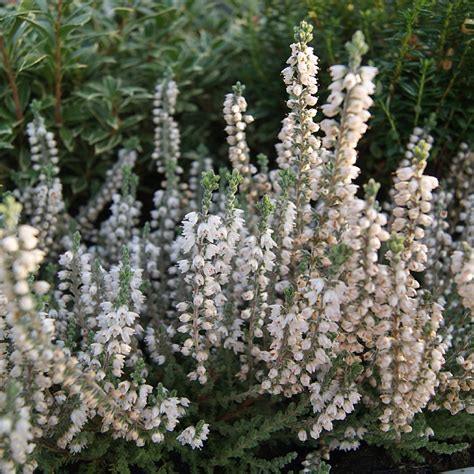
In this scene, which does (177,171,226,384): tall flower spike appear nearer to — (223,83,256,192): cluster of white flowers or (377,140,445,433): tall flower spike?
(223,83,256,192): cluster of white flowers

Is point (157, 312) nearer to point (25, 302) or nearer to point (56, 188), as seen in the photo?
point (56, 188)

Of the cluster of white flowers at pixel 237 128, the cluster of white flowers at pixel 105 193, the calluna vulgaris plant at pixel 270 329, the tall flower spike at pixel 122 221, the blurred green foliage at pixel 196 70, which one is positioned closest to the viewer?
the calluna vulgaris plant at pixel 270 329

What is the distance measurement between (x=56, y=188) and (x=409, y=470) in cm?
210

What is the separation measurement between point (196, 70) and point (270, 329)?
2266 mm

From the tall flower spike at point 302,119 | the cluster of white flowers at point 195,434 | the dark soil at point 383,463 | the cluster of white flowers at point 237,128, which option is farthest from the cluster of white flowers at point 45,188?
the dark soil at point 383,463

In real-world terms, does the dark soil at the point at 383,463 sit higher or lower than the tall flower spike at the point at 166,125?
lower

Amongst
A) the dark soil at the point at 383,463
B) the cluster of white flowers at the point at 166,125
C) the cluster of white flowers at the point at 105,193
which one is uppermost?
the cluster of white flowers at the point at 166,125

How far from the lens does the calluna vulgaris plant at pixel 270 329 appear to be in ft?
7.00

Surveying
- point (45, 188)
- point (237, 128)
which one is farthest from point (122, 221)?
point (237, 128)

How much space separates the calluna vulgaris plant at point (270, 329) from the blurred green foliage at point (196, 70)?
106 centimetres

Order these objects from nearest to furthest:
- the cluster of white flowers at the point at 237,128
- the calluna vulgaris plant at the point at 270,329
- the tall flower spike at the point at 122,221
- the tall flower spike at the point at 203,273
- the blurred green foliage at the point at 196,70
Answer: the calluna vulgaris plant at the point at 270,329 → the tall flower spike at the point at 203,273 → the cluster of white flowers at the point at 237,128 → the tall flower spike at the point at 122,221 → the blurred green foliage at the point at 196,70

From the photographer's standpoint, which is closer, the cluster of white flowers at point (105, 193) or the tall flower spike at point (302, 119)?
the tall flower spike at point (302, 119)

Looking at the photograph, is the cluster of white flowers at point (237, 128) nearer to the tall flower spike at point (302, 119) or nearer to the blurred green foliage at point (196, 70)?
the tall flower spike at point (302, 119)

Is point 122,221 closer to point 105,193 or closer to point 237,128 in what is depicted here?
point 105,193
